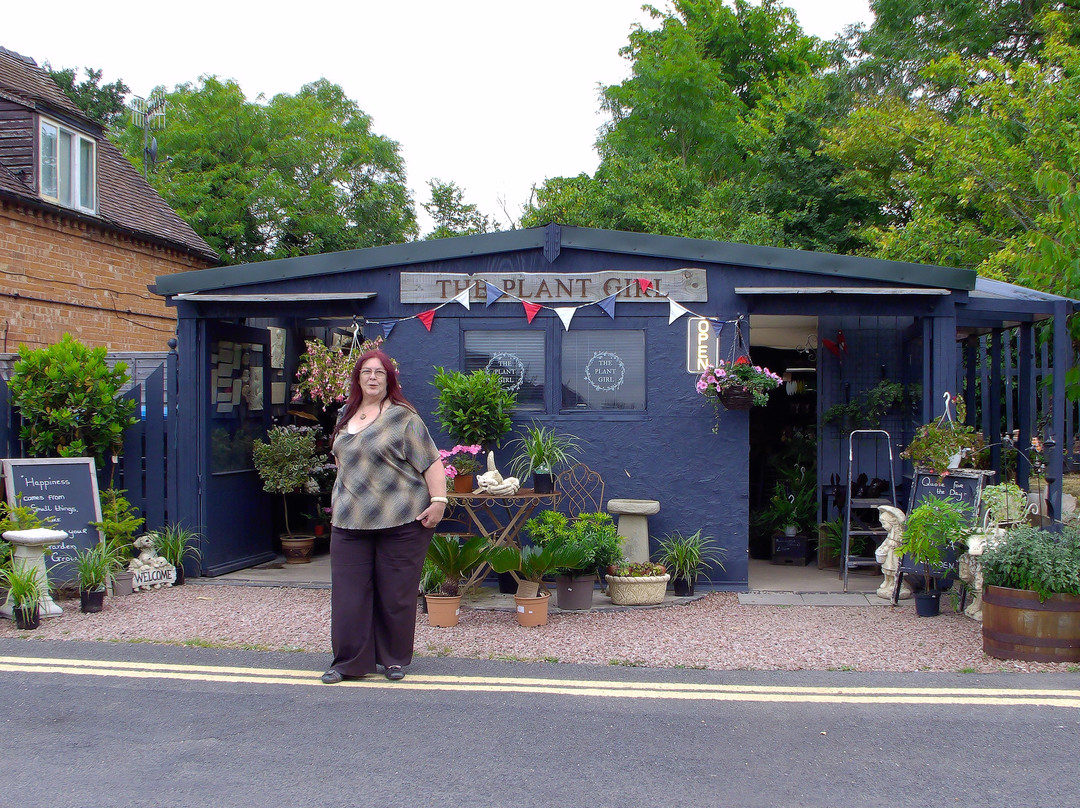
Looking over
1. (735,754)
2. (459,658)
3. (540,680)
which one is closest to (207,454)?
(459,658)

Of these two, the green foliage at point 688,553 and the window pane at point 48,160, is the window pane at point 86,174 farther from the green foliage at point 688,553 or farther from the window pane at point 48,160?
the green foliage at point 688,553

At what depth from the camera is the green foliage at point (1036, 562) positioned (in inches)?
221

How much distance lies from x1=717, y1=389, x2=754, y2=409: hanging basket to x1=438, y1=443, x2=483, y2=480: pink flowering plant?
2.17 meters

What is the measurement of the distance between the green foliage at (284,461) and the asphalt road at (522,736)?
3.36m

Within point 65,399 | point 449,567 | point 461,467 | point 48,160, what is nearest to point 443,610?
point 449,567

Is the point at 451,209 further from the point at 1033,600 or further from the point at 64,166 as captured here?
the point at 1033,600

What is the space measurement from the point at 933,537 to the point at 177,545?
665 cm

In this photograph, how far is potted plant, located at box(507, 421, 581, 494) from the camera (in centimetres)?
759

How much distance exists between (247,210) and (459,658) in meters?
20.7

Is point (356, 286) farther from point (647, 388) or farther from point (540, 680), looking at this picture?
point (540, 680)

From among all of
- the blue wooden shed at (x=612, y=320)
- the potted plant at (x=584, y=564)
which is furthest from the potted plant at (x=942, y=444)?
the potted plant at (x=584, y=564)

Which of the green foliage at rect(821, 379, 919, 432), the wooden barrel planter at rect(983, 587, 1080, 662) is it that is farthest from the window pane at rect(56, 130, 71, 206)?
the wooden barrel planter at rect(983, 587, 1080, 662)

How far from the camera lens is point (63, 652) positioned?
598 cm

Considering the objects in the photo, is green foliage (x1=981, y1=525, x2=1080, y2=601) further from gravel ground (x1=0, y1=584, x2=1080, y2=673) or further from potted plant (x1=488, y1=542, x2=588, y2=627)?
potted plant (x1=488, y1=542, x2=588, y2=627)
